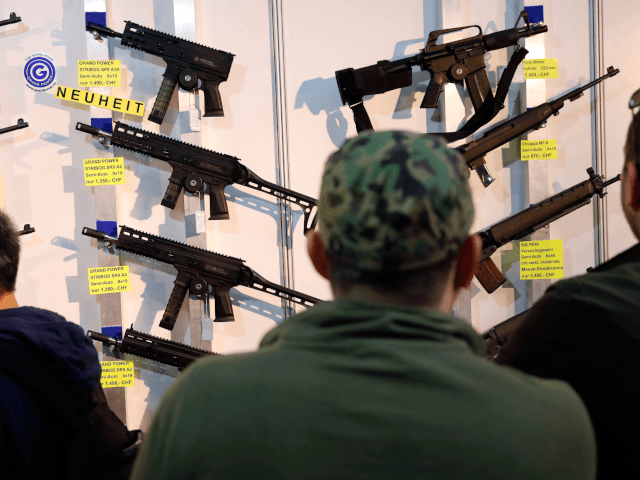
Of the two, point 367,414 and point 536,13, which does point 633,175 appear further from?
point 536,13

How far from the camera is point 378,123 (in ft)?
8.16

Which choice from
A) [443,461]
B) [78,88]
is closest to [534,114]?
[78,88]

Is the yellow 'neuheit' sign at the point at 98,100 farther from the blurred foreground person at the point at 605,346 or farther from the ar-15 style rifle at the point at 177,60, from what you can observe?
the blurred foreground person at the point at 605,346

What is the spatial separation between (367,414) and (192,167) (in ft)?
6.63

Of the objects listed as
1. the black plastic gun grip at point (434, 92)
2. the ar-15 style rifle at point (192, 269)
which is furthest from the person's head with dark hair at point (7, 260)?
the black plastic gun grip at point (434, 92)

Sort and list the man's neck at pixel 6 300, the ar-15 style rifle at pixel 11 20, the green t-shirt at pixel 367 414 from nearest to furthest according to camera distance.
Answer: the green t-shirt at pixel 367 414, the man's neck at pixel 6 300, the ar-15 style rifle at pixel 11 20

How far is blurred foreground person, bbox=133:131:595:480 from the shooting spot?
469mm

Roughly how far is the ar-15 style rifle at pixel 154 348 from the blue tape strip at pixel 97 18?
135 cm

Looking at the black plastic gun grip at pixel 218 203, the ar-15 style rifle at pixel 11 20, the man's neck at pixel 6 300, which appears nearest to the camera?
the man's neck at pixel 6 300

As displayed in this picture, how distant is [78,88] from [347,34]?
4.11 ft

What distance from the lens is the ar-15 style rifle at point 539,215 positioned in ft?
7.66

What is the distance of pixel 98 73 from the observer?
92.7 inches

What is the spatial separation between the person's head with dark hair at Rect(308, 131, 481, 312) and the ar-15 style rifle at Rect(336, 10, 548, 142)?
1.80 metres

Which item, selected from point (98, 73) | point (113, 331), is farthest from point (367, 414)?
point (98, 73)
